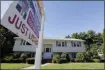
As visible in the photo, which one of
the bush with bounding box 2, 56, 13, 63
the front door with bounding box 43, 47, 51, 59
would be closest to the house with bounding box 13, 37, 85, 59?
the front door with bounding box 43, 47, 51, 59

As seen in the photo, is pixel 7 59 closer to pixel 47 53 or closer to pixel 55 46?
pixel 47 53

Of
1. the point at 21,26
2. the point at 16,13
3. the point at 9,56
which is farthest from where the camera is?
the point at 9,56

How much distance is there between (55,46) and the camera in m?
37.2

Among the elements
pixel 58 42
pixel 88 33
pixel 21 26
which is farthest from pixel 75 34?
pixel 21 26

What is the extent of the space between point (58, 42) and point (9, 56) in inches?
461

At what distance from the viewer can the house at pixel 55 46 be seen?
119 ft

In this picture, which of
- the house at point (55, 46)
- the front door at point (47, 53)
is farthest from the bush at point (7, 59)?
the front door at point (47, 53)

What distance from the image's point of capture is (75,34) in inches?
2454

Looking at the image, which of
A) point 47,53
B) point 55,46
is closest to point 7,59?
point 47,53

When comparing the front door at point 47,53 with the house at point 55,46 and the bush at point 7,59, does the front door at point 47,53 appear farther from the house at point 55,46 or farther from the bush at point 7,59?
the bush at point 7,59

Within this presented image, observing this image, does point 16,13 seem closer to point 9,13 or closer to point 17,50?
point 9,13

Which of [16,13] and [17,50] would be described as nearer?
[16,13]

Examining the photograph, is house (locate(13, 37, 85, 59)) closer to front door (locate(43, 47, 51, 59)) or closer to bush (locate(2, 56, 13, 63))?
front door (locate(43, 47, 51, 59))

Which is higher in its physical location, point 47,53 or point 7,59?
Answer: point 47,53
